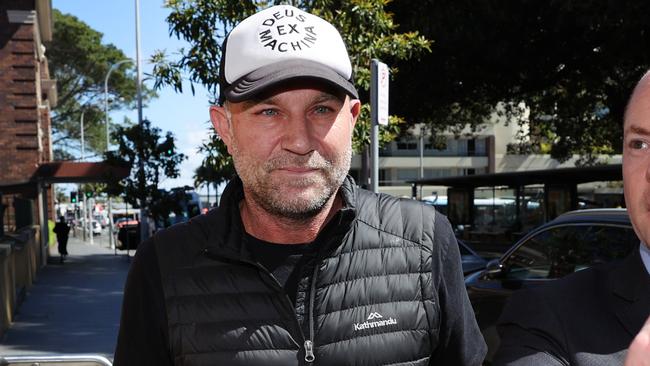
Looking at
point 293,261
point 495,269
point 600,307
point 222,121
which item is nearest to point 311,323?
point 293,261

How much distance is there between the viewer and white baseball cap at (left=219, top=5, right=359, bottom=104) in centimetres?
201

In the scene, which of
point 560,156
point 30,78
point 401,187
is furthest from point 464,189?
point 401,187

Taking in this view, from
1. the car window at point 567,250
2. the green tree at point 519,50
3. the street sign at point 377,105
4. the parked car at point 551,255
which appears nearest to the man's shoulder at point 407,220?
the parked car at point 551,255

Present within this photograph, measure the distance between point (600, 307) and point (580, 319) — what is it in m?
0.06

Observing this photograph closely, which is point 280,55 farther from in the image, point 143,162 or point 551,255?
point 143,162

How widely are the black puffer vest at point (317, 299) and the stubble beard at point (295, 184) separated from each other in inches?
4.8

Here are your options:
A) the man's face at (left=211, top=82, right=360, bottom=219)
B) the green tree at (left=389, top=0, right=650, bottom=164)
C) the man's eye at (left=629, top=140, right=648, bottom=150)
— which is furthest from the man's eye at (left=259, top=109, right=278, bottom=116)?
the green tree at (left=389, top=0, right=650, bottom=164)

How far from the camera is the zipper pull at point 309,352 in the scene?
6.57ft

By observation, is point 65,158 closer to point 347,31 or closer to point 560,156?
point 560,156

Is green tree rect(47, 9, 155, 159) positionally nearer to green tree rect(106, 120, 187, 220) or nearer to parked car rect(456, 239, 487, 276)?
green tree rect(106, 120, 187, 220)

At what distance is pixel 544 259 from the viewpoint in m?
5.91

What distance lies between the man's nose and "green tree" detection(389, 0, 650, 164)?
11.7m

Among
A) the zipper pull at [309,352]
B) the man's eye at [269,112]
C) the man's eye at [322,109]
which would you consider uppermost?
the man's eye at [322,109]

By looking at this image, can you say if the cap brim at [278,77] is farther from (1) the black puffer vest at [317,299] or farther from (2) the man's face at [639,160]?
(2) the man's face at [639,160]
